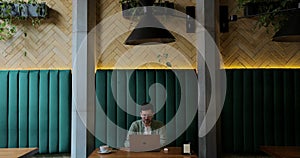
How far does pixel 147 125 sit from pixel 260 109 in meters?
1.59

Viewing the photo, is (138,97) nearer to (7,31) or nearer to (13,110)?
(13,110)

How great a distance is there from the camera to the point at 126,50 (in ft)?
16.2

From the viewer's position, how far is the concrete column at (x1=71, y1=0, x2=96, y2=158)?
177 inches

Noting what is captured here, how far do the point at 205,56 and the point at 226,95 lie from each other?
0.66 meters

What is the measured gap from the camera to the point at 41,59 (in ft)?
16.1

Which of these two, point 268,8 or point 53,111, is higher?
point 268,8

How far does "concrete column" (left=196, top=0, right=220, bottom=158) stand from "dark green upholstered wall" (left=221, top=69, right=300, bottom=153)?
0.35 metres

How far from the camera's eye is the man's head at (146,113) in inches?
172

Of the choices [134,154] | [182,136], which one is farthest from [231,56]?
[134,154]

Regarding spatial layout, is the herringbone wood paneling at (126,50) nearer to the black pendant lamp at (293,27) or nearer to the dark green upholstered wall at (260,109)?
the dark green upholstered wall at (260,109)

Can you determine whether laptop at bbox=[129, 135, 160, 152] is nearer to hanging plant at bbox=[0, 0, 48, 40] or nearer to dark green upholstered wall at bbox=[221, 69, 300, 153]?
dark green upholstered wall at bbox=[221, 69, 300, 153]

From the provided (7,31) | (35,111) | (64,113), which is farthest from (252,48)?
(7,31)

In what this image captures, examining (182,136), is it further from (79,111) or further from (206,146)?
(79,111)

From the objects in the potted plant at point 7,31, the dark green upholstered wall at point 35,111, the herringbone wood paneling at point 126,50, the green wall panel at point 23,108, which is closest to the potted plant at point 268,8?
the herringbone wood paneling at point 126,50
